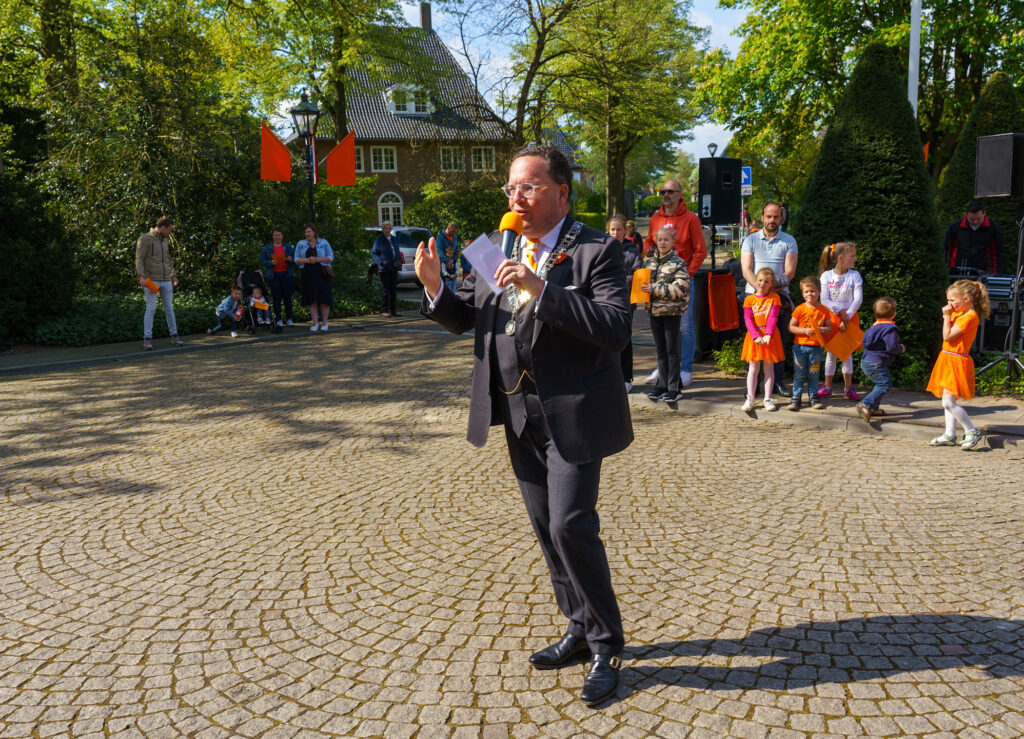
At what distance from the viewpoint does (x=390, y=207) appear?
1959 inches

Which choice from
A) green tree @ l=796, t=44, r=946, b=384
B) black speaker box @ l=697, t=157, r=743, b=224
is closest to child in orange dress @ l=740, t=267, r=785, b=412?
green tree @ l=796, t=44, r=946, b=384

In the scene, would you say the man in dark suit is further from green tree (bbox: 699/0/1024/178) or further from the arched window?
the arched window

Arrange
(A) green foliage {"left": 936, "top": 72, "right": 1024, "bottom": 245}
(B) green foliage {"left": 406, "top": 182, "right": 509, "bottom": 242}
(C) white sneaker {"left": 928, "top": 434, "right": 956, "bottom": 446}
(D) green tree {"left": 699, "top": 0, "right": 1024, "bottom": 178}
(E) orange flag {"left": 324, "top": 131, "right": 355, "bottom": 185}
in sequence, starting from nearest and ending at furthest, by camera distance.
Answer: (C) white sneaker {"left": 928, "top": 434, "right": 956, "bottom": 446} < (A) green foliage {"left": 936, "top": 72, "right": 1024, "bottom": 245} < (E) orange flag {"left": 324, "top": 131, "right": 355, "bottom": 185} < (D) green tree {"left": 699, "top": 0, "right": 1024, "bottom": 178} < (B) green foliage {"left": 406, "top": 182, "right": 509, "bottom": 242}

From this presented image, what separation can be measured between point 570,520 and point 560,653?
0.68m

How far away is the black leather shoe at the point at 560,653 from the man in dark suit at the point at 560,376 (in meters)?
0.14

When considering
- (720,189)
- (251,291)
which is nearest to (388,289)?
(251,291)

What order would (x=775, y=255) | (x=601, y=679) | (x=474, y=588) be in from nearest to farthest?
(x=601, y=679)
(x=474, y=588)
(x=775, y=255)

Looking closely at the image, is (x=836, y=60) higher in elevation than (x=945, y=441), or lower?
higher

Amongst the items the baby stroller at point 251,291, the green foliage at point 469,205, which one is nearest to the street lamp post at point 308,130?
the baby stroller at point 251,291

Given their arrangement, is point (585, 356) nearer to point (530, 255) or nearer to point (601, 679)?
point (530, 255)

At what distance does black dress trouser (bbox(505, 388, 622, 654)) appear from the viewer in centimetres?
285

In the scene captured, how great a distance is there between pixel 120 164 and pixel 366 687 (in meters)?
16.3

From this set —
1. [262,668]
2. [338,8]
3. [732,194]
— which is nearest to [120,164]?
[338,8]

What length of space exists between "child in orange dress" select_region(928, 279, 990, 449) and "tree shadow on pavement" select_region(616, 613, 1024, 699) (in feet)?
11.4
